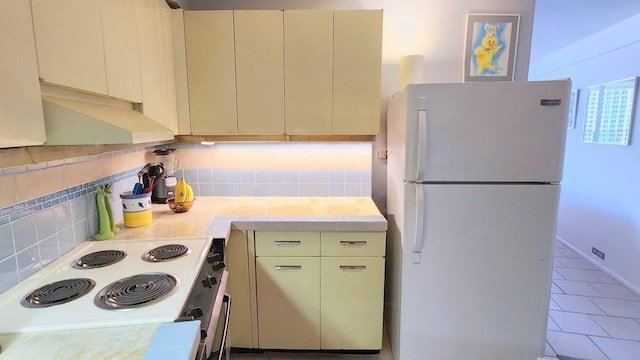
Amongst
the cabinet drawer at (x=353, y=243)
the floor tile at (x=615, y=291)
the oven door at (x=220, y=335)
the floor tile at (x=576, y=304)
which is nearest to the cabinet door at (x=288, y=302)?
the cabinet drawer at (x=353, y=243)

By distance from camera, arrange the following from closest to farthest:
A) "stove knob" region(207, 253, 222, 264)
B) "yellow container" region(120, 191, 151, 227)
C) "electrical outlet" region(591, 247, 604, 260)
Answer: "stove knob" region(207, 253, 222, 264), "yellow container" region(120, 191, 151, 227), "electrical outlet" region(591, 247, 604, 260)

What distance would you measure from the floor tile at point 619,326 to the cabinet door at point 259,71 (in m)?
2.79

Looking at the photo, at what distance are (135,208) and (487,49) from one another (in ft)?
8.46

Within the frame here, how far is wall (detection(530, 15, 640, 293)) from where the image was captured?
3.23m

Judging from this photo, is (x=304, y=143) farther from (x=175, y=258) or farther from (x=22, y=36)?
(x=22, y=36)

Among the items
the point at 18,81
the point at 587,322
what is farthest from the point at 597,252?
the point at 18,81

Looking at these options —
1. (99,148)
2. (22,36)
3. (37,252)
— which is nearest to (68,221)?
(37,252)

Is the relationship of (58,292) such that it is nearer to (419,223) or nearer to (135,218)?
(135,218)

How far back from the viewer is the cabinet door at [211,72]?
2158 mm

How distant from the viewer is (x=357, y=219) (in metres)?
2.09

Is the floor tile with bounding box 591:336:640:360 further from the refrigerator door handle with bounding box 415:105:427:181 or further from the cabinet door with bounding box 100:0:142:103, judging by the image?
the cabinet door with bounding box 100:0:142:103

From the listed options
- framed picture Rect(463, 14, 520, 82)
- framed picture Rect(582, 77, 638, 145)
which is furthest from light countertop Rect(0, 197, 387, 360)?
framed picture Rect(582, 77, 638, 145)

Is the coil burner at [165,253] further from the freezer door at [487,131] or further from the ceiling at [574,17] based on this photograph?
the ceiling at [574,17]

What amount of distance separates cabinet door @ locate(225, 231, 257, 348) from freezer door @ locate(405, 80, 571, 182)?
1.08m
